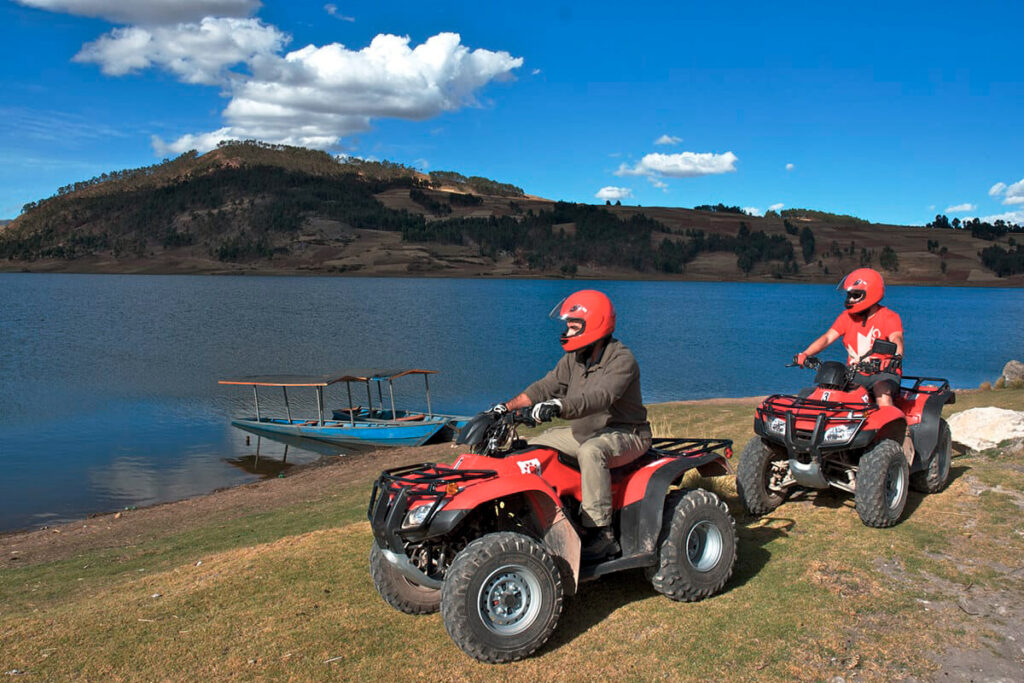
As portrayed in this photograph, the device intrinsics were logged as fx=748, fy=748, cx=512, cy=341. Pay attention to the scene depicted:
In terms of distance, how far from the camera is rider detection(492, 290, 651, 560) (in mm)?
5152

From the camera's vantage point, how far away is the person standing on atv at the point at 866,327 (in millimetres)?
7555

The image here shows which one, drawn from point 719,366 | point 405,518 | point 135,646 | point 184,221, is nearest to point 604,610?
point 405,518

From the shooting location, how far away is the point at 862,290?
773cm

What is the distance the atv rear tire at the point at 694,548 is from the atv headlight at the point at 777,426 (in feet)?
5.24

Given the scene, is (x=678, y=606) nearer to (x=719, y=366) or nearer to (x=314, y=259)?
(x=719, y=366)

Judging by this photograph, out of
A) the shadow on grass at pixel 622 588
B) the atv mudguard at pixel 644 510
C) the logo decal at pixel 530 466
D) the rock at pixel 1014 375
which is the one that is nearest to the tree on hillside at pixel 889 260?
the rock at pixel 1014 375

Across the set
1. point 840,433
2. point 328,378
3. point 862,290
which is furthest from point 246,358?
point 840,433

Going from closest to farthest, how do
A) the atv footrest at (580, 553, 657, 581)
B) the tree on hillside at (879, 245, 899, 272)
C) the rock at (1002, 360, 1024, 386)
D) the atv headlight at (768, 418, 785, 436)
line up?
the atv footrest at (580, 553, 657, 581) → the atv headlight at (768, 418, 785, 436) → the rock at (1002, 360, 1024, 386) → the tree on hillside at (879, 245, 899, 272)

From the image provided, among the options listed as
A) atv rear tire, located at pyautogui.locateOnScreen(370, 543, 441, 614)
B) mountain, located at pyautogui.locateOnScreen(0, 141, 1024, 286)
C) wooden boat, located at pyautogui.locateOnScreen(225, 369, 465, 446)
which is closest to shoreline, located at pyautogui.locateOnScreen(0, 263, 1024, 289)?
mountain, located at pyautogui.locateOnScreen(0, 141, 1024, 286)

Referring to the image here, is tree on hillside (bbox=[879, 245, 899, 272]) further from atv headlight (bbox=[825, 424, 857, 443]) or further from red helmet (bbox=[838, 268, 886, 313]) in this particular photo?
atv headlight (bbox=[825, 424, 857, 443])

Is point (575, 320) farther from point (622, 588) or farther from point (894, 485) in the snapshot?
point (894, 485)

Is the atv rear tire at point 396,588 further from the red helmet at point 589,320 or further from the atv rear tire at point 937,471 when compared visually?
the atv rear tire at point 937,471

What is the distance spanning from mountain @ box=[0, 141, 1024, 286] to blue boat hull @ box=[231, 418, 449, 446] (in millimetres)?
107053

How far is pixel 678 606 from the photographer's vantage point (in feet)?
17.8
